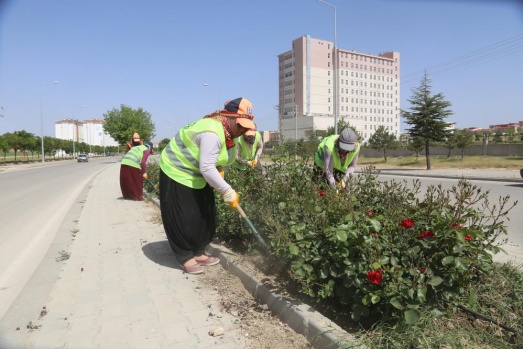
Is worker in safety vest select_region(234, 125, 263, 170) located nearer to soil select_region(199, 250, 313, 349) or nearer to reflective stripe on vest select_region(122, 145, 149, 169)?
soil select_region(199, 250, 313, 349)

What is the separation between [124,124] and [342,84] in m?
74.6

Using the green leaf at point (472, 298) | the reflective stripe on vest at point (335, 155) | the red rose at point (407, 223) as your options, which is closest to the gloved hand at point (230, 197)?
the reflective stripe on vest at point (335, 155)

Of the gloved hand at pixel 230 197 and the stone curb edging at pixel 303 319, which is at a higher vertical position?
the gloved hand at pixel 230 197

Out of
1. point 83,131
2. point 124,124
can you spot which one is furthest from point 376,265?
point 83,131

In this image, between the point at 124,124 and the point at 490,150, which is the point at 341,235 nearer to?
the point at 490,150

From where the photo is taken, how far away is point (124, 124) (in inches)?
1769

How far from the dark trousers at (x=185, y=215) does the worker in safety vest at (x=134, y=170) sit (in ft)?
17.6

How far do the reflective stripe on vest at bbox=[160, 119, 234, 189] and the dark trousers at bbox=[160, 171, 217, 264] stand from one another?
0.27ft

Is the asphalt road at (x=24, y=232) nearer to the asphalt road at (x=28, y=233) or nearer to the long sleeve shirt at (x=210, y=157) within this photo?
the asphalt road at (x=28, y=233)

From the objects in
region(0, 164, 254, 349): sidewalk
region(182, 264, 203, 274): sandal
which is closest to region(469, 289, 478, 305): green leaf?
region(0, 164, 254, 349): sidewalk

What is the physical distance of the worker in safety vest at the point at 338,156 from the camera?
436cm

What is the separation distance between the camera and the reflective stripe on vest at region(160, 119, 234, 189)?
360 cm

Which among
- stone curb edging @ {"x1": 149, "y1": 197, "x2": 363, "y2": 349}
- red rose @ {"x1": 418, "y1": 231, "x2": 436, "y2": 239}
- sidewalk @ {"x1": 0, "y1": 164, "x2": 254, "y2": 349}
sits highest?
red rose @ {"x1": 418, "y1": 231, "x2": 436, "y2": 239}

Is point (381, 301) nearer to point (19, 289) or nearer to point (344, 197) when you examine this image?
point (344, 197)
